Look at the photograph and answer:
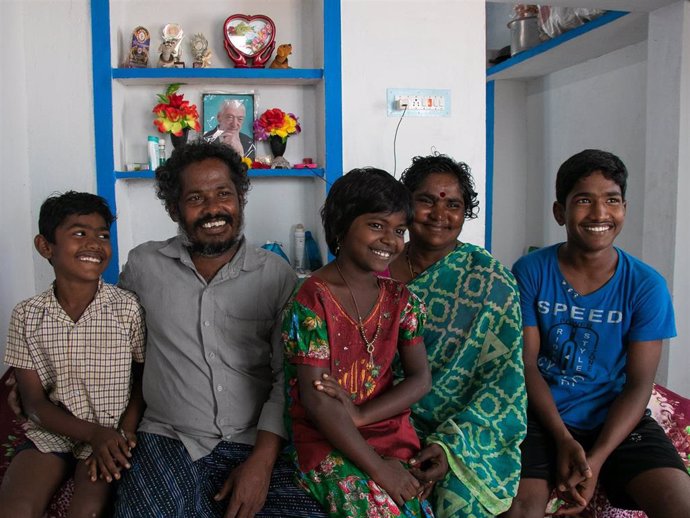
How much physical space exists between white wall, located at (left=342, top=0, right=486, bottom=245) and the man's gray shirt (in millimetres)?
1612

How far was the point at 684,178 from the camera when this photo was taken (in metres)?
3.34

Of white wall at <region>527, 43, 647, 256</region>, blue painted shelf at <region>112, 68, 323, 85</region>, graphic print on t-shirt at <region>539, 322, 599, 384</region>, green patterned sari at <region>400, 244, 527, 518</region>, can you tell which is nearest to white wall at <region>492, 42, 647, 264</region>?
white wall at <region>527, 43, 647, 256</region>

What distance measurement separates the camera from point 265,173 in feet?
10.2

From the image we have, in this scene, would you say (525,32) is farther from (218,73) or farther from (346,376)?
(346,376)

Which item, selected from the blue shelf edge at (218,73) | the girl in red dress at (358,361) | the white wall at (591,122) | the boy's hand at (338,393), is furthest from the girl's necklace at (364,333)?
the white wall at (591,122)

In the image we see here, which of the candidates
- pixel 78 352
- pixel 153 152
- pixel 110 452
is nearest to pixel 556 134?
pixel 153 152

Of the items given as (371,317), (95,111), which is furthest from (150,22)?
(371,317)

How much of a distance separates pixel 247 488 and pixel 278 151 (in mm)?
2086

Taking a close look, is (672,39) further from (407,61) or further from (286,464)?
(286,464)

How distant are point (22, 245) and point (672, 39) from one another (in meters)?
3.44

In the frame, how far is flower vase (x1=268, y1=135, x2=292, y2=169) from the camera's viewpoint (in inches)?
125

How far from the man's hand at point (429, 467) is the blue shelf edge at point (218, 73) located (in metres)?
2.11

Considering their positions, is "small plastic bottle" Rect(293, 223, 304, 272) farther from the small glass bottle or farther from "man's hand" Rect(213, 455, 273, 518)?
"man's hand" Rect(213, 455, 273, 518)

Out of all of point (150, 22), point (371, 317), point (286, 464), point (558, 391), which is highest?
point (150, 22)
